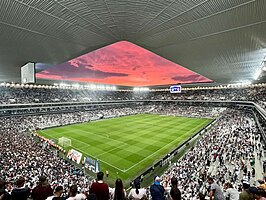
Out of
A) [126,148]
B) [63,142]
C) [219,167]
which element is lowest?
[126,148]

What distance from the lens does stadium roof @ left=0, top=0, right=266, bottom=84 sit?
11211 mm

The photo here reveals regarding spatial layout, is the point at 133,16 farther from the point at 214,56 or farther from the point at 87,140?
the point at 87,140

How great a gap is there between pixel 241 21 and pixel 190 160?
13294 mm

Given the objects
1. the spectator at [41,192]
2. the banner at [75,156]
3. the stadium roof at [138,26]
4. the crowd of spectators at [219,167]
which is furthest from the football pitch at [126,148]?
the stadium roof at [138,26]

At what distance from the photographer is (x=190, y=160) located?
17000mm

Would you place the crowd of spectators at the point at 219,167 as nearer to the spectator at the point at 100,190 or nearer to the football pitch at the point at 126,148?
the football pitch at the point at 126,148

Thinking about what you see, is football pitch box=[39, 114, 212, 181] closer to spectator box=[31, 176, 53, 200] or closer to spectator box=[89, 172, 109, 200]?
spectator box=[89, 172, 109, 200]

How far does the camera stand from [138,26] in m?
15.6

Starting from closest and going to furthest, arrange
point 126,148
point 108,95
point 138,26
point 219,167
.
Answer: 1. point 219,167
2. point 138,26
3. point 126,148
4. point 108,95

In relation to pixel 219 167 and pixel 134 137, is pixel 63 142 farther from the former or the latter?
pixel 219 167

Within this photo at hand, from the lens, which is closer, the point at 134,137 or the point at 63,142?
the point at 63,142

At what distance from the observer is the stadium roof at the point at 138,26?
36.8 ft

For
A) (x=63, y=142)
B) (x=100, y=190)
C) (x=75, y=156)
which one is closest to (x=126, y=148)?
(x=75, y=156)

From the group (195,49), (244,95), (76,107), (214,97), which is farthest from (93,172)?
(214,97)
